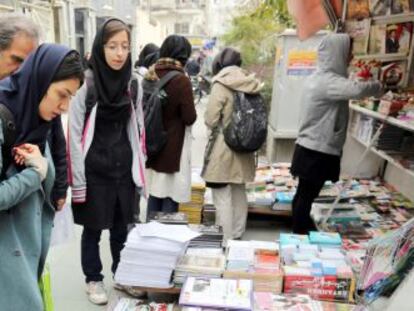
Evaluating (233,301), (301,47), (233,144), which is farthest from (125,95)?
(301,47)

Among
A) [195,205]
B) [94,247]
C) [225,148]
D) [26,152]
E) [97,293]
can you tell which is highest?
[26,152]

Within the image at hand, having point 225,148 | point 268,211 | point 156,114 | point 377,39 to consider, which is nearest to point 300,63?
point 377,39

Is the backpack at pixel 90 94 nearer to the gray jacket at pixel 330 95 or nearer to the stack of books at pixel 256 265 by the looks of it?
the stack of books at pixel 256 265

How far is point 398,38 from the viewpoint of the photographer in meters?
3.17

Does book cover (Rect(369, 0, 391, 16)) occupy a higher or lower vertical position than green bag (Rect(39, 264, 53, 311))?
higher

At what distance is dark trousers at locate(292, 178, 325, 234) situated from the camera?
3.14 meters

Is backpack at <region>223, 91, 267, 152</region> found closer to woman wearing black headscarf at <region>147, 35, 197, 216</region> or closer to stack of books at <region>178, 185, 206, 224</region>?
woman wearing black headscarf at <region>147, 35, 197, 216</region>

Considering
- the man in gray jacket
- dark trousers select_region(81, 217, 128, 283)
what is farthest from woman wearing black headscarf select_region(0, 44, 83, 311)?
the man in gray jacket

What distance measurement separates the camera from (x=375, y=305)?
1.02 metres

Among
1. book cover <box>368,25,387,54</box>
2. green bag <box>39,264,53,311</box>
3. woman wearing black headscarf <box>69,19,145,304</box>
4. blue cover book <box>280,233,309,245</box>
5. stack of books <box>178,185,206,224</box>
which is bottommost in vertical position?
stack of books <box>178,185,206,224</box>

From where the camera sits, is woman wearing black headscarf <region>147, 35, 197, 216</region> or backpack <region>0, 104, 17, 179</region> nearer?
backpack <region>0, 104, 17, 179</region>

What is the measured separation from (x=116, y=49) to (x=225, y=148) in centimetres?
129

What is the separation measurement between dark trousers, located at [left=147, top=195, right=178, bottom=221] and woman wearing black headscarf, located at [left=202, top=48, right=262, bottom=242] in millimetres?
347

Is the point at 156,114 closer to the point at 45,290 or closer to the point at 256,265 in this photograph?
the point at 256,265
